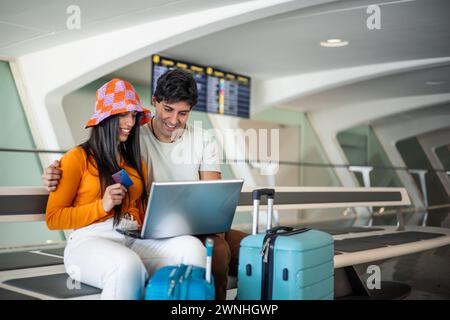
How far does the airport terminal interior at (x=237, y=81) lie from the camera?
4113 millimetres

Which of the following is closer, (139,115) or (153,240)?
(153,240)

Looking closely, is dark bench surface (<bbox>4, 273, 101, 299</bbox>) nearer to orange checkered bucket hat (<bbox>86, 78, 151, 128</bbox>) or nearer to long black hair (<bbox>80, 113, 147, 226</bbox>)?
long black hair (<bbox>80, 113, 147, 226</bbox>)

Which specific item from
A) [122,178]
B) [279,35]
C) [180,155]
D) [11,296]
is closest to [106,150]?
[122,178]

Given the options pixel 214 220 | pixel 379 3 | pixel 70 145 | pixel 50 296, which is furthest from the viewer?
pixel 70 145

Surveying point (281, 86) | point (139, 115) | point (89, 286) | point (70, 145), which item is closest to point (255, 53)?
point (281, 86)

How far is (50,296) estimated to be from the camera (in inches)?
83.9

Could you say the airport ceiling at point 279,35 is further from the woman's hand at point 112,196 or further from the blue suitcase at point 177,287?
the blue suitcase at point 177,287

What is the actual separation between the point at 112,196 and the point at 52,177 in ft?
0.89

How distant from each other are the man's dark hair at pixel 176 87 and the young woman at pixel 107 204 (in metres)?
0.18

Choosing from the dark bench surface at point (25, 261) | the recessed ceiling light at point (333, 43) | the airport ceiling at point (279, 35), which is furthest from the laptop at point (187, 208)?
the recessed ceiling light at point (333, 43)

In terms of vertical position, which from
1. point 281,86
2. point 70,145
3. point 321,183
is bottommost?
point 321,183

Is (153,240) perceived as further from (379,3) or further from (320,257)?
(379,3)

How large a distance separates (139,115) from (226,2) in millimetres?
2785

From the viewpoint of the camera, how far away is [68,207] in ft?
7.68
